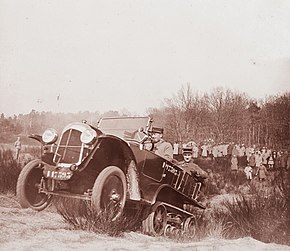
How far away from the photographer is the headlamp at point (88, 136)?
5.55ft

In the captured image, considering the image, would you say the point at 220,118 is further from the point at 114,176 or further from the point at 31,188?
the point at 31,188

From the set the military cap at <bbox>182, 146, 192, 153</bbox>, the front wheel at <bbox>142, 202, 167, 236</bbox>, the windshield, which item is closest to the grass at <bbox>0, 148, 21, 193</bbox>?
the windshield

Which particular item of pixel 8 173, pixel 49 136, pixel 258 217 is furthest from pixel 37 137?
pixel 258 217

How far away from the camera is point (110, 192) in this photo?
A: 1689 millimetres

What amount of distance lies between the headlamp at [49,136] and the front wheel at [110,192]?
28 centimetres

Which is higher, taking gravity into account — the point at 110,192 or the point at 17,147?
the point at 17,147

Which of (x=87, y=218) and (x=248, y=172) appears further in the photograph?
(x=248, y=172)

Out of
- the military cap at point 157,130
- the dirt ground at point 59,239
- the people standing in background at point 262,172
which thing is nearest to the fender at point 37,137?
the dirt ground at point 59,239

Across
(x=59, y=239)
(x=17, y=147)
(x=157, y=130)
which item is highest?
(x=157, y=130)

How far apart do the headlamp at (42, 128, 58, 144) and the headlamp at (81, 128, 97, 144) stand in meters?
0.13

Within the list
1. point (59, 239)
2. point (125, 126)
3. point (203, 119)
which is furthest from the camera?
point (125, 126)

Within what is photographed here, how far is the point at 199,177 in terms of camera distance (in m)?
1.91

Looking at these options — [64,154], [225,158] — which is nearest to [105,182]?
Result: [64,154]

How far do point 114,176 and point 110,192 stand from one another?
0.25 ft
